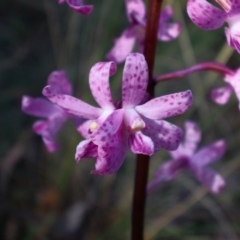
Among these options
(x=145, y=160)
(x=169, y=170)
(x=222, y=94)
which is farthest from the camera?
(x=169, y=170)

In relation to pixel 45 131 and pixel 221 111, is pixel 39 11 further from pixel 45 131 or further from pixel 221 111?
pixel 45 131

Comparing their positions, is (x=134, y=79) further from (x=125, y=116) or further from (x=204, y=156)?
(x=204, y=156)

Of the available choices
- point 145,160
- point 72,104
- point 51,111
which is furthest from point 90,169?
point 72,104

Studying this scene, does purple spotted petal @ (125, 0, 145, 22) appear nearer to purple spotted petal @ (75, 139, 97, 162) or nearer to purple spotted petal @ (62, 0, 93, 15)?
purple spotted petal @ (62, 0, 93, 15)

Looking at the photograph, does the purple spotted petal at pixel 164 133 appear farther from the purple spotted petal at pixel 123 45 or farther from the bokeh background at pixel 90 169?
the bokeh background at pixel 90 169

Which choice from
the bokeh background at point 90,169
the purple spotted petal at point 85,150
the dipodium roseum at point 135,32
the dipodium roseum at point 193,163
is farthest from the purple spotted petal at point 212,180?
the bokeh background at point 90,169

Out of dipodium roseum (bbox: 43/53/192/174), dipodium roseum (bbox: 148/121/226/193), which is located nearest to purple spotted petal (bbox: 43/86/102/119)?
dipodium roseum (bbox: 43/53/192/174)
